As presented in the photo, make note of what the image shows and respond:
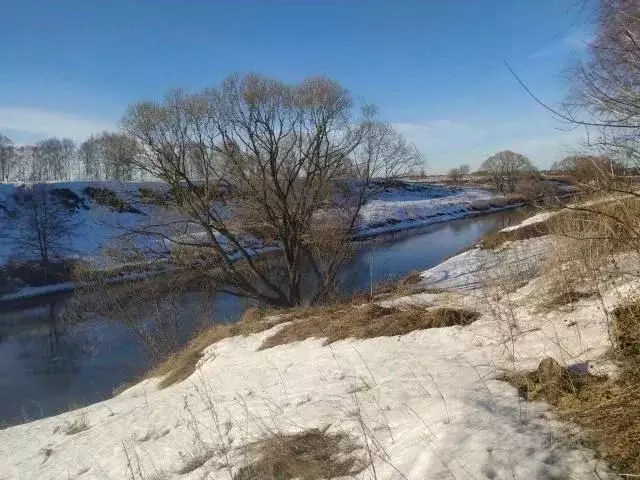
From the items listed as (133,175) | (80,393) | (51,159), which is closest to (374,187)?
(133,175)

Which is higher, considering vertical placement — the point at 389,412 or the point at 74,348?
the point at 389,412

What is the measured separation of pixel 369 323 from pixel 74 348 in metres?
15.0

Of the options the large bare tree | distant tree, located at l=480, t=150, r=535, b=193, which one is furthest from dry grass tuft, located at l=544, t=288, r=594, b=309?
distant tree, located at l=480, t=150, r=535, b=193

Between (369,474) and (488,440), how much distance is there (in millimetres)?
675

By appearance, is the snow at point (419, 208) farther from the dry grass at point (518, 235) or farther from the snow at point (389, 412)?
the snow at point (389, 412)

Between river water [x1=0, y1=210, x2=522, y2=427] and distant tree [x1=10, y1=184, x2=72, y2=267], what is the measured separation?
7914mm

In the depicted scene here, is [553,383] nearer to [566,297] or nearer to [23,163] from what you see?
[566,297]

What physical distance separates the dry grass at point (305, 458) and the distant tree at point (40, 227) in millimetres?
32234

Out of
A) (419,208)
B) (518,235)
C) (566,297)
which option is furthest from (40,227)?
(566,297)

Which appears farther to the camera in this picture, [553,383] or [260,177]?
[260,177]

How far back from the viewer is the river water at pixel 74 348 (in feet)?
46.4

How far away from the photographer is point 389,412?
3.67 meters

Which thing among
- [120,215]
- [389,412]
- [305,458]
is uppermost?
[120,215]

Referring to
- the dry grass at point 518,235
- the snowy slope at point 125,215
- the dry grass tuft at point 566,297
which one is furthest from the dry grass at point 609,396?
the snowy slope at point 125,215
